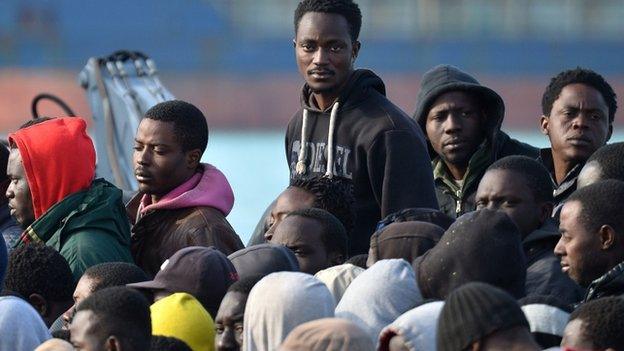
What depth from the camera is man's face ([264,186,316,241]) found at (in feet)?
19.7

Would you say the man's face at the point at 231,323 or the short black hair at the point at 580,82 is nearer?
the man's face at the point at 231,323

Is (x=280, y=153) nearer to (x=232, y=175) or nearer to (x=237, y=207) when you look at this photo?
(x=232, y=175)

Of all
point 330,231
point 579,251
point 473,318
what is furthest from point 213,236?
point 473,318

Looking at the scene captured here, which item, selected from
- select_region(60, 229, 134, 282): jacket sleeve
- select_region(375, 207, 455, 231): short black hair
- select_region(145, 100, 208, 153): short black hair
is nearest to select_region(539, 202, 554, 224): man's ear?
select_region(375, 207, 455, 231): short black hair

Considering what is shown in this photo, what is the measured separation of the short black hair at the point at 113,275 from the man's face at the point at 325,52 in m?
1.34

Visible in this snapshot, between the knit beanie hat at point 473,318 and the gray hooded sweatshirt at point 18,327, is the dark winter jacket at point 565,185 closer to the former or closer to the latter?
the gray hooded sweatshirt at point 18,327

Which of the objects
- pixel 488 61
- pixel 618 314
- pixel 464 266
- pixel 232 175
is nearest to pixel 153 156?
pixel 464 266

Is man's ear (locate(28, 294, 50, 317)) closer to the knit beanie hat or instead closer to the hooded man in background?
the hooded man in background

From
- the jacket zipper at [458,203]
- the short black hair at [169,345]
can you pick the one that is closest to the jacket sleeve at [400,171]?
the jacket zipper at [458,203]

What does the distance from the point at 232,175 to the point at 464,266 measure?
70.3 feet

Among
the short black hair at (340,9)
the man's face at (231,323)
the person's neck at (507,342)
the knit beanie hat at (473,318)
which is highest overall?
the short black hair at (340,9)

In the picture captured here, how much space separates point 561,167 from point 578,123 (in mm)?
169

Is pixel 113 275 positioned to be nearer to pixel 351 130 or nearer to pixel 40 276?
pixel 40 276

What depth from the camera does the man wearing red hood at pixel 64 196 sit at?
595cm
